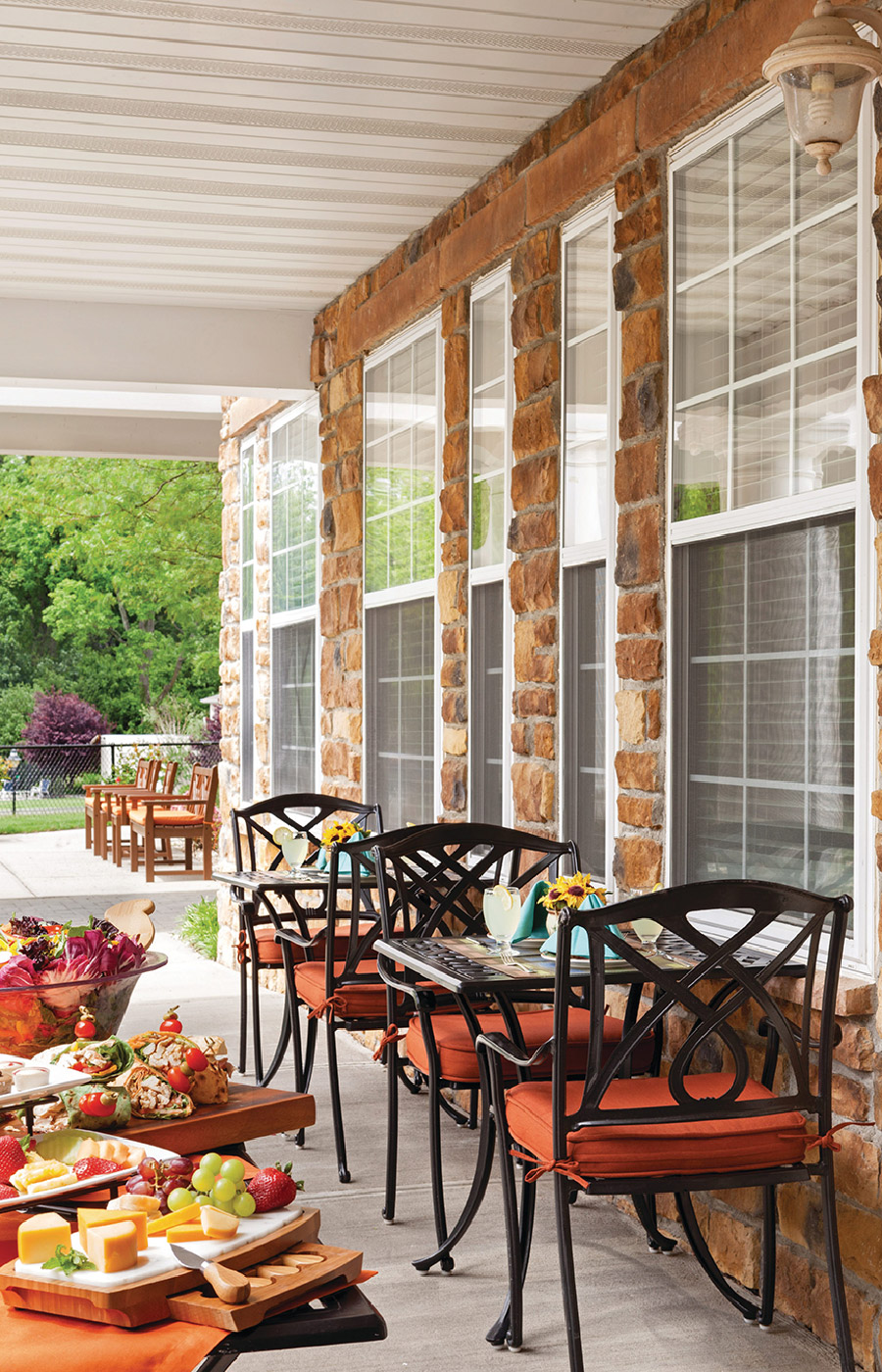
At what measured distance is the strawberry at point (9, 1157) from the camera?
73.5 inches

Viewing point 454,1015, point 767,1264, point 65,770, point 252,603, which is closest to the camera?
point 767,1264

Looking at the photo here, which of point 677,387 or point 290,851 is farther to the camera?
point 290,851

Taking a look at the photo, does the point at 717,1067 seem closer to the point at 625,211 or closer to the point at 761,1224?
the point at 761,1224

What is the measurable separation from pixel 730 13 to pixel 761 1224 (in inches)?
108

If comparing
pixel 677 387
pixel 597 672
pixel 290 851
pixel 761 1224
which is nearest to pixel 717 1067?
pixel 761 1224

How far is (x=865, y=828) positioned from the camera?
289cm

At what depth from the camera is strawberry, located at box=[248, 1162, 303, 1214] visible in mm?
1698

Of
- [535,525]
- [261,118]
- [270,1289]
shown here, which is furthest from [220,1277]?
[261,118]

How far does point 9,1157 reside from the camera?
6.17 ft

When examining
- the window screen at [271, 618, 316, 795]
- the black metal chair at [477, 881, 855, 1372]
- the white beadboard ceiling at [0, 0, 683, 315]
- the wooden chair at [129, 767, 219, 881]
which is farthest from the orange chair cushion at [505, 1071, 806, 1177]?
the wooden chair at [129, 767, 219, 881]

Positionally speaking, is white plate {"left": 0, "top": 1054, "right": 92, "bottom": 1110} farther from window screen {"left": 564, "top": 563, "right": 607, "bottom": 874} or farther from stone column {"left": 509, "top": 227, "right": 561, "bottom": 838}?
stone column {"left": 509, "top": 227, "right": 561, "bottom": 838}

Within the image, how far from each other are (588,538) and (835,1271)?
215cm

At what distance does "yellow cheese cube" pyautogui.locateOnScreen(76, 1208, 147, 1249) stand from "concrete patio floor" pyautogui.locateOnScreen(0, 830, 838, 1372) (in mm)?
1483

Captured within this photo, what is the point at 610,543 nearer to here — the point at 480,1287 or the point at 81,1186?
the point at 480,1287
